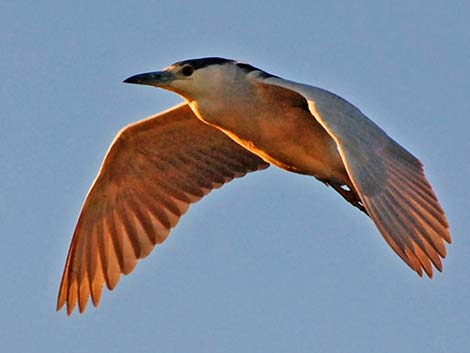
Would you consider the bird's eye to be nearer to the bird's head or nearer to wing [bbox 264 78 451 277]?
the bird's head

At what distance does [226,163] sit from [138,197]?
95 cm

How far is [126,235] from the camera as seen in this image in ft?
47.8

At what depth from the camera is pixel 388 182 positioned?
37.8 feet

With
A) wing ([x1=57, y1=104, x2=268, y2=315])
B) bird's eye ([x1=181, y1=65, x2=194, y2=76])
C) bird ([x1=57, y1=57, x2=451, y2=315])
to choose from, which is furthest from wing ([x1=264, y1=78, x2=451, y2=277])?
wing ([x1=57, y1=104, x2=268, y2=315])

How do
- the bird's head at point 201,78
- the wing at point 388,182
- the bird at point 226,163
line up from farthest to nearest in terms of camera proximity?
1. the bird's head at point 201,78
2. the bird at point 226,163
3. the wing at point 388,182

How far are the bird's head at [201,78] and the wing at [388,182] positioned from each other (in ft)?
2.06

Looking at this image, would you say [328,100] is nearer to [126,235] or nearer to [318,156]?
[318,156]

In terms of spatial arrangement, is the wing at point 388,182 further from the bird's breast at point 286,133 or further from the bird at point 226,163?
the bird's breast at point 286,133

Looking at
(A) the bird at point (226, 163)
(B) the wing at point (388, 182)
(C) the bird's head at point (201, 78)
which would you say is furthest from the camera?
(C) the bird's head at point (201, 78)

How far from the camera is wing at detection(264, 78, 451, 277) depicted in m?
11.0

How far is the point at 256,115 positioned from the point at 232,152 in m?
1.57

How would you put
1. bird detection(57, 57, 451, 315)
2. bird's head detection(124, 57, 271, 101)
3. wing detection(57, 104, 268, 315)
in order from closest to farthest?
bird detection(57, 57, 451, 315) < bird's head detection(124, 57, 271, 101) < wing detection(57, 104, 268, 315)

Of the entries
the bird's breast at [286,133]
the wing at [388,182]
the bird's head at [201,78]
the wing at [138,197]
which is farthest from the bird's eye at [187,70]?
the wing at [138,197]

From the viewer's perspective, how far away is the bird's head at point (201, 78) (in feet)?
41.7
